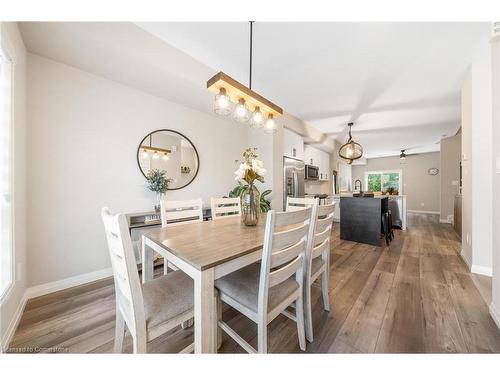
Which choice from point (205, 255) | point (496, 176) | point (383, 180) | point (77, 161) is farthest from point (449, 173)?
point (77, 161)

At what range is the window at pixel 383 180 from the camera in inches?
328

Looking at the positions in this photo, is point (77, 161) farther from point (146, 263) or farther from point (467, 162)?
point (467, 162)

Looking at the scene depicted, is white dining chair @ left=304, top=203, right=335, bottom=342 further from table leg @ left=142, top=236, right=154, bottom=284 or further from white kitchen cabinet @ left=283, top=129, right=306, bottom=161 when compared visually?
Answer: white kitchen cabinet @ left=283, top=129, right=306, bottom=161

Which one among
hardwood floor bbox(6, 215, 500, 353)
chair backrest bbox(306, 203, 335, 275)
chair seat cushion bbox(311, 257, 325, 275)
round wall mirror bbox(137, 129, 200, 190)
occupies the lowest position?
hardwood floor bbox(6, 215, 500, 353)

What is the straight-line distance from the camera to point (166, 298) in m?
1.05

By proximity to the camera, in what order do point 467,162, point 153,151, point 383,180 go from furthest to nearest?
point 383,180
point 153,151
point 467,162

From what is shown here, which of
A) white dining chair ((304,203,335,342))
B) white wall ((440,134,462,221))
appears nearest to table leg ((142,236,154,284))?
white dining chair ((304,203,335,342))

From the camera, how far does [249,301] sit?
1067 millimetres

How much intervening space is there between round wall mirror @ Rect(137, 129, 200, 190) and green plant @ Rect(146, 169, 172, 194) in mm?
76

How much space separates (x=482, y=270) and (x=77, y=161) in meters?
4.80

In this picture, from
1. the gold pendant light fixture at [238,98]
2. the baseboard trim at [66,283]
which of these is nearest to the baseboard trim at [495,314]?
the gold pendant light fixture at [238,98]

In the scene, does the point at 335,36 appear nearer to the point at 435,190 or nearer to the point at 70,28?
the point at 70,28

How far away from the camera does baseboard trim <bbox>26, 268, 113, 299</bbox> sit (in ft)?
5.92
